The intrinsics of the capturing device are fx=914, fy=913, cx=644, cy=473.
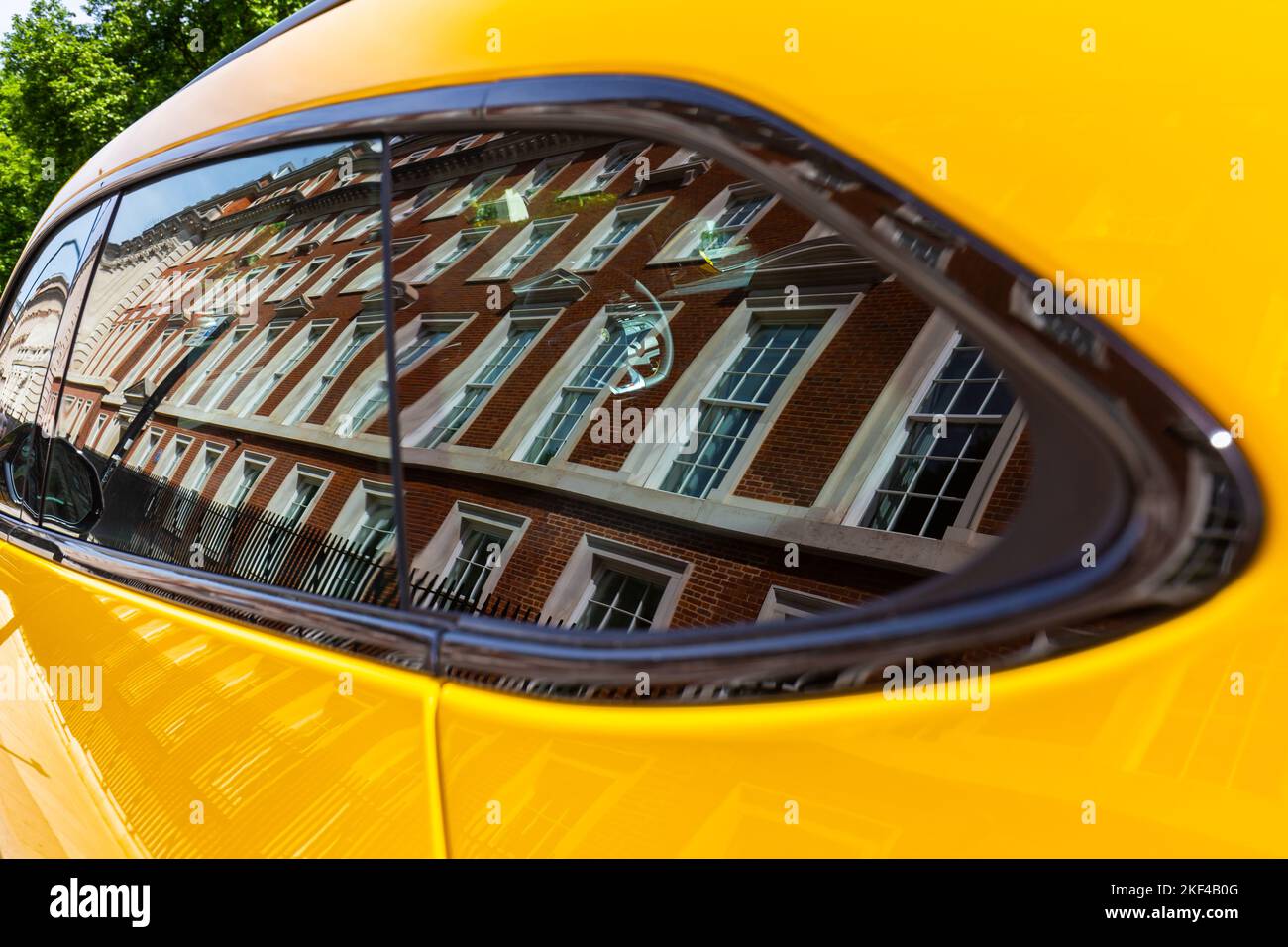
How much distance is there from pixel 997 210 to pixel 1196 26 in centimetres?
28

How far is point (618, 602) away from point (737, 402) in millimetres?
313

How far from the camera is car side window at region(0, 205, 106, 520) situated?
2725mm

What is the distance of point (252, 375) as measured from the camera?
6.07 feet

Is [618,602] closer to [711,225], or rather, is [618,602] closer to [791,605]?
[791,605]

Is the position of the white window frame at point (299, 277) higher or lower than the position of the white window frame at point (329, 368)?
higher

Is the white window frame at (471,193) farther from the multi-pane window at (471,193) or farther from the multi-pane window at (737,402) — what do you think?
the multi-pane window at (737,402)

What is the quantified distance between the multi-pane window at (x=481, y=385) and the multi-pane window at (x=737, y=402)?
330 mm

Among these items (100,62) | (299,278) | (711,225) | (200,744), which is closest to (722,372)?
(711,225)

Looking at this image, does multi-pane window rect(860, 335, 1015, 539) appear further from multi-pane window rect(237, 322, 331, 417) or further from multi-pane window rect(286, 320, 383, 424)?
multi-pane window rect(237, 322, 331, 417)

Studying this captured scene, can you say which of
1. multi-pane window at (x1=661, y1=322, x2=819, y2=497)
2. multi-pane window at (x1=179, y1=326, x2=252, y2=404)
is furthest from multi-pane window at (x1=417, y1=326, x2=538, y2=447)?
multi-pane window at (x1=179, y1=326, x2=252, y2=404)

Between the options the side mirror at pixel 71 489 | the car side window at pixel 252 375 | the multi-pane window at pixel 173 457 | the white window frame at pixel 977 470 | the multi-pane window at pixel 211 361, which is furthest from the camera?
the side mirror at pixel 71 489

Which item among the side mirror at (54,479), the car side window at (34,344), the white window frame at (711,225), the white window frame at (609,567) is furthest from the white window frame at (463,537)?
the car side window at (34,344)

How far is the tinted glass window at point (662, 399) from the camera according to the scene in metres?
1.05
